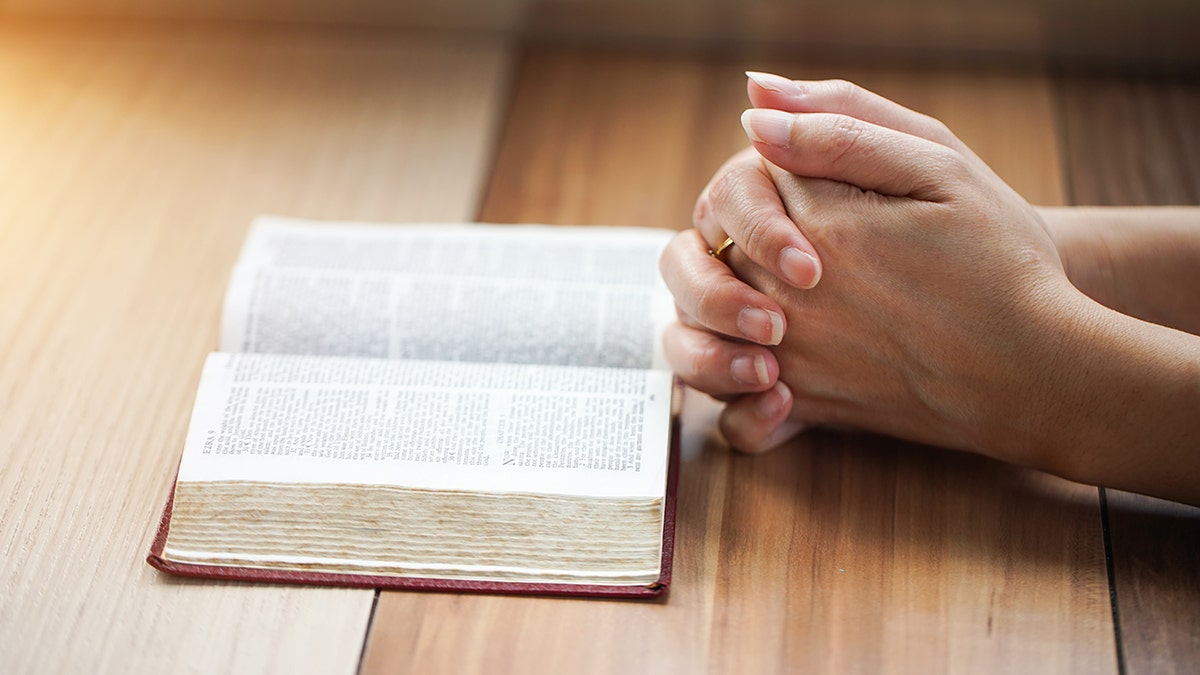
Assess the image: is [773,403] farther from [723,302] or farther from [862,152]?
[862,152]

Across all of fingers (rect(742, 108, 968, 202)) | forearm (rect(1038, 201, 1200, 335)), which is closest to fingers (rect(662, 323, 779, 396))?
fingers (rect(742, 108, 968, 202))

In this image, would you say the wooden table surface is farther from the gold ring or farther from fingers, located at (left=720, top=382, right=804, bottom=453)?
the gold ring

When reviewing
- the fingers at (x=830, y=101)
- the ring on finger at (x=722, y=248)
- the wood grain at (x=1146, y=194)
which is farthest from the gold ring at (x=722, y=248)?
the wood grain at (x=1146, y=194)

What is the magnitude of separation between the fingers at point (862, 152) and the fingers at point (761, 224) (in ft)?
0.11

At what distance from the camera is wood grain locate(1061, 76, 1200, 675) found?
Answer: 2.21 feet

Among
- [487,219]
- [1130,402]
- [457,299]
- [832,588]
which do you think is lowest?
[832,588]

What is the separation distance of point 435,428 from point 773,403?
25 cm

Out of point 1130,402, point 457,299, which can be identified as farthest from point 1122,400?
point 457,299

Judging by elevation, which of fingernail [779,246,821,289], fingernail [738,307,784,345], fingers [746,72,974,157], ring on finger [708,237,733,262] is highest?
fingers [746,72,974,157]

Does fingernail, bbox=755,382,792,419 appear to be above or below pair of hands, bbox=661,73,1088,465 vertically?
below

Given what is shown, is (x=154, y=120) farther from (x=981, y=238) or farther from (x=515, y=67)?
(x=981, y=238)

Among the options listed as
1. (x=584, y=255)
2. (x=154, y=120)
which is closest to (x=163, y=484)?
(x=584, y=255)

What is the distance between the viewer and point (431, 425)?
759 millimetres

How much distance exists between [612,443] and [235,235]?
465 mm
